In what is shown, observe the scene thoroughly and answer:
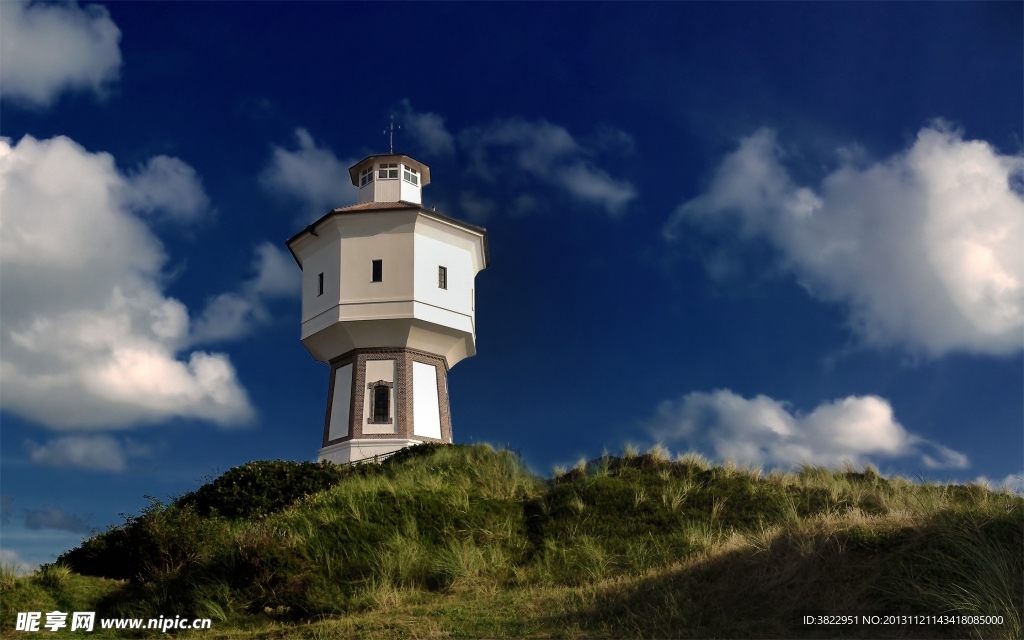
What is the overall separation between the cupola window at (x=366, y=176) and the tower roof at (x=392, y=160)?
Answer: 0.63 feet

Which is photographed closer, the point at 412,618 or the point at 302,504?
the point at 412,618

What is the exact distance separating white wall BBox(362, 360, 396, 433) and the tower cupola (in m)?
7.63

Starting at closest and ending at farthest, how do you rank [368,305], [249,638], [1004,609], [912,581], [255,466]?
[1004,609] < [912,581] < [249,638] < [255,466] < [368,305]

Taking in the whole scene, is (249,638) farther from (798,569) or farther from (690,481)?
(690,481)

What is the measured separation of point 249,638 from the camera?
A: 12250mm

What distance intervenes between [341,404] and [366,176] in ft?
34.8

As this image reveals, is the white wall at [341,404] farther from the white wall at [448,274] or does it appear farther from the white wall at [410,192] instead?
the white wall at [410,192]

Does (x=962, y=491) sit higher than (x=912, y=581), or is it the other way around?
(x=962, y=491)

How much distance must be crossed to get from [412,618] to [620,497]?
26.2ft

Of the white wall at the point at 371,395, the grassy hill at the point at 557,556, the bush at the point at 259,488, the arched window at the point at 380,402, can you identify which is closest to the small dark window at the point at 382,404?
the arched window at the point at 380,402

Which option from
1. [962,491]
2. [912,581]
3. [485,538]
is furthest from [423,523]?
[962,491]

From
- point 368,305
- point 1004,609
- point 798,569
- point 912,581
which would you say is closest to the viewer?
point 1004,609

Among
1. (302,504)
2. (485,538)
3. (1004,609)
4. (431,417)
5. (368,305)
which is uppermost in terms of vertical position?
(368,305)

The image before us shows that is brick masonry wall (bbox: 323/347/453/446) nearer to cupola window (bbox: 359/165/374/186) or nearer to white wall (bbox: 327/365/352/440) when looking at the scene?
white wall (bbox: 327/365/352/440)
